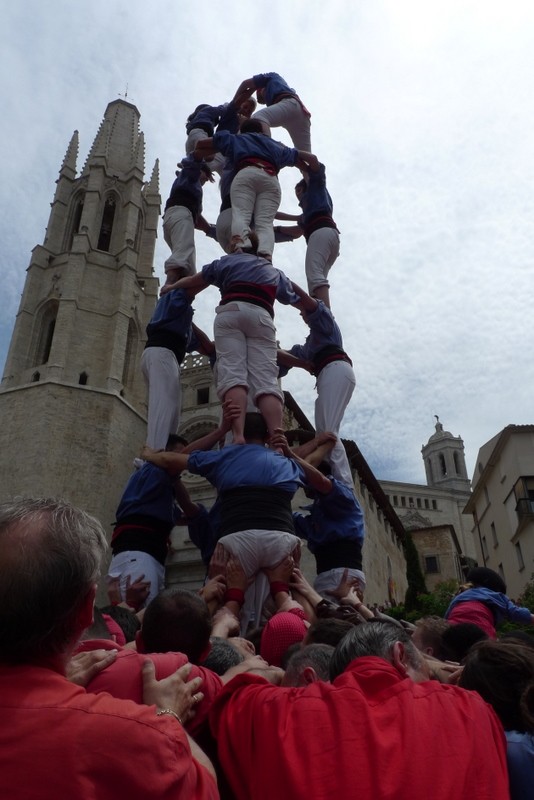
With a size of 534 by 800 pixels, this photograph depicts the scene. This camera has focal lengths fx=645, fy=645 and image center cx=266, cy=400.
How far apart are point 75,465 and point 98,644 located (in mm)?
26870

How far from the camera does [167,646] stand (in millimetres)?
2789

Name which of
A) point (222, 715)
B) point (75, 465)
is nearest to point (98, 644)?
point (222, 715)

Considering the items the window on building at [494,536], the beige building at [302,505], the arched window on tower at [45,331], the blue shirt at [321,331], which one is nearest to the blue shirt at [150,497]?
the blue shirt at [321,331]

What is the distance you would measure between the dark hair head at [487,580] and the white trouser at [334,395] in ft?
7.37

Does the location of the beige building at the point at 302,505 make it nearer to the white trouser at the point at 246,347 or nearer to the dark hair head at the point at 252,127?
the dark hair head at the point at 252,127

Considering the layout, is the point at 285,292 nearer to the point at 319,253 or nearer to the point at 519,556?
the point at 319,253

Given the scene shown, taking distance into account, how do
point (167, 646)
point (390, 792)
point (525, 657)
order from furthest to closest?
point (167, 646) < point (525, 657) < point (390, 792)

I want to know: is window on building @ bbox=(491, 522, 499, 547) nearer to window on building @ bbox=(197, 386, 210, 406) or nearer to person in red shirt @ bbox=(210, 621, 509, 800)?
window on building @ bbox=(197, 386, 210, 406)

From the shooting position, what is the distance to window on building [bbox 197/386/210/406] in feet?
121

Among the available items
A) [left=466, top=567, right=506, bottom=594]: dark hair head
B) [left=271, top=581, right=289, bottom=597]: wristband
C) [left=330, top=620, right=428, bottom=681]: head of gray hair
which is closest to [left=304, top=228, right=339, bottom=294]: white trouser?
[left=466, top=567, right=506, bottom=594]: dark hair head

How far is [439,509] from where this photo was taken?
78188mm

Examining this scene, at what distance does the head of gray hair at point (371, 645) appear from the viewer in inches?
97.9

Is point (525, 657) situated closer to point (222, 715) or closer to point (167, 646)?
point (222, 715)

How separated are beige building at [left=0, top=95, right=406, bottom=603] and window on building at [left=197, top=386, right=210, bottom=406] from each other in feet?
0.22
